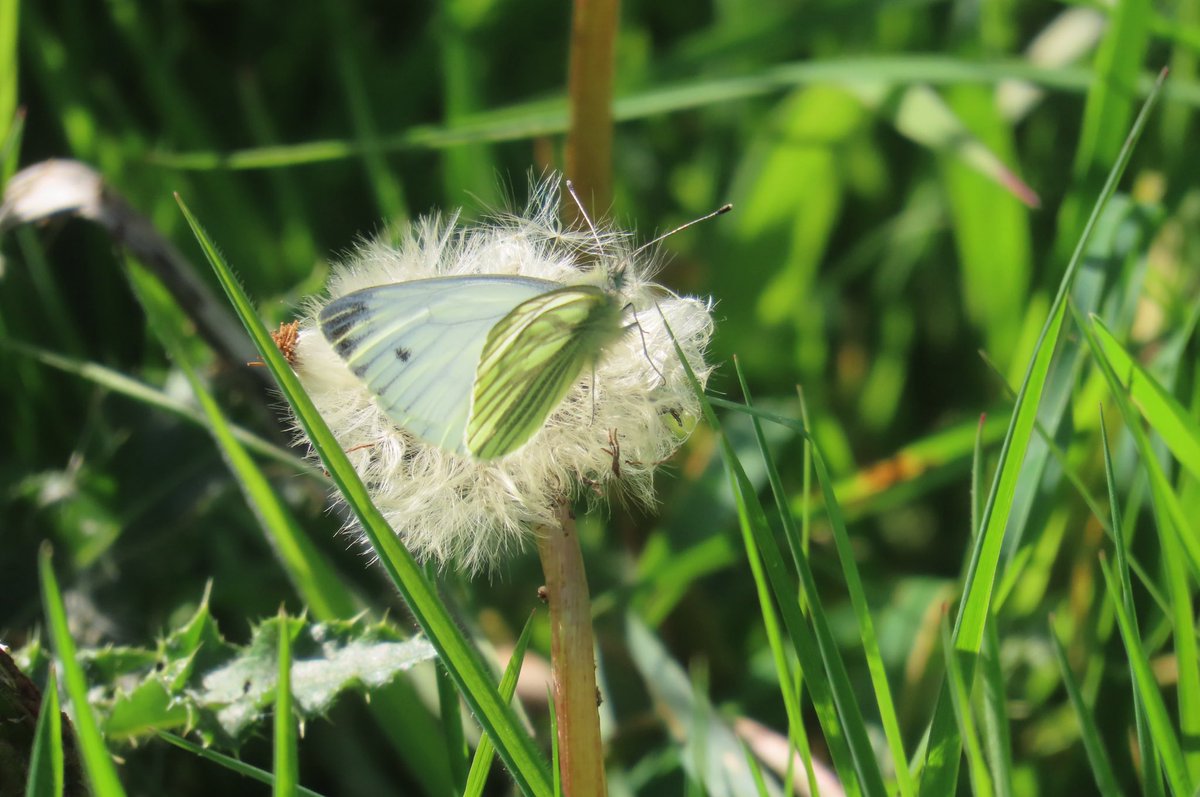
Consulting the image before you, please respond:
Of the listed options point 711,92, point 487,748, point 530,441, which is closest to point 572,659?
point 487,748

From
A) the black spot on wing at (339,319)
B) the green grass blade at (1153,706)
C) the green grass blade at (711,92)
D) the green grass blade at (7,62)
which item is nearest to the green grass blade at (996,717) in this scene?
the green grass blade at (1153,706)

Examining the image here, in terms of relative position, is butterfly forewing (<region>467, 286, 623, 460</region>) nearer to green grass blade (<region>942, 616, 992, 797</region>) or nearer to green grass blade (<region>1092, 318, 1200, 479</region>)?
green grass blade (<region>942, 616, 992, 797</region>)

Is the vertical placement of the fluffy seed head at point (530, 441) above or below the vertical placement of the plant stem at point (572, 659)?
above

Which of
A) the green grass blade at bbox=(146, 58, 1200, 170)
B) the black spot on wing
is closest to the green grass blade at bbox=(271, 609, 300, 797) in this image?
the black spot on wing

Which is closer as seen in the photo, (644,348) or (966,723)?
(966,723)

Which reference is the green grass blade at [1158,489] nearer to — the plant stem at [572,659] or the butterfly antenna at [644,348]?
the butterfly antenna at [644,348]

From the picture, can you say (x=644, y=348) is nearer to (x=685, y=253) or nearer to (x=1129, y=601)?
(x=1129, y=601)

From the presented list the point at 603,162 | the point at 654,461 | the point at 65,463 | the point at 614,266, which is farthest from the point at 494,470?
the point at 65,463
